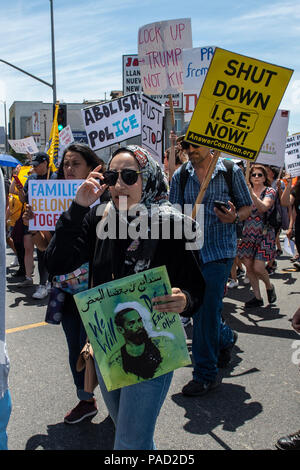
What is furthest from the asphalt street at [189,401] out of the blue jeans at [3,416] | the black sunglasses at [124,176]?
the black sunglasses at [124,176]

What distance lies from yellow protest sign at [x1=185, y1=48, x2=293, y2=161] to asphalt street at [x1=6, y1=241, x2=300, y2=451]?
5.91ft

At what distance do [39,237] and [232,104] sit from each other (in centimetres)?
211

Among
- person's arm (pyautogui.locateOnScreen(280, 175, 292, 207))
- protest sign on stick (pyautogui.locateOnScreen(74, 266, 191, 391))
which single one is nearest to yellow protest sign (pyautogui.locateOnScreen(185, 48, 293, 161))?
protest sign on stick (pyautogui.locateOnScreen(74, 266, 191, 391))

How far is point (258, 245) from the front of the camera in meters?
6.38

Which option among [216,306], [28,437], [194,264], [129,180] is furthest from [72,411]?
[129,180]

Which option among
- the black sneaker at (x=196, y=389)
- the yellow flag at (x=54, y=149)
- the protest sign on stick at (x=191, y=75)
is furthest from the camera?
the protest sign on stick at (x=191, y=75)

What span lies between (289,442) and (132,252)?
1624 millimetres

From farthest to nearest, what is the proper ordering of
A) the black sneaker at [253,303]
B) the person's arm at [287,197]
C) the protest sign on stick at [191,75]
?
1. the person's arm at [287,197]
2. the protest sign on stick at [191,75]
3. the black sneaker at [253,303]

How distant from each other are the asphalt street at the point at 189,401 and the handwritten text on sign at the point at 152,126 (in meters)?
2.53

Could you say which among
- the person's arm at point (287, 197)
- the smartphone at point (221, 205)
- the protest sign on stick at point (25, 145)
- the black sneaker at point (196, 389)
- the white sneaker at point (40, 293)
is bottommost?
the white sneaker at point (40, 293)

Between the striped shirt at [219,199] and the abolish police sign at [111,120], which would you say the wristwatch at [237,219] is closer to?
the striped shirt at [219,199]

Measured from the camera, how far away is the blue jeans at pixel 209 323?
3.65 meters

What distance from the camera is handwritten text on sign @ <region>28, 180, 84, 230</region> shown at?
4.46 meters
